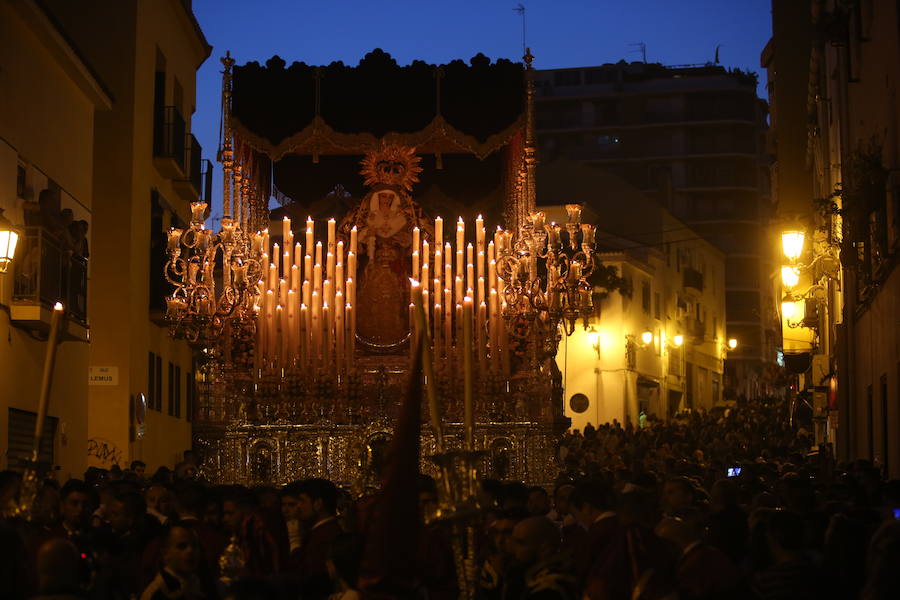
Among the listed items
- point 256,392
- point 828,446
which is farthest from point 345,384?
point 828,446

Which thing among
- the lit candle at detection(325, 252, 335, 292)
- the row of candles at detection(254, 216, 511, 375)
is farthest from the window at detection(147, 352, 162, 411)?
the lit candle at detection(325, 252, 335, 292)

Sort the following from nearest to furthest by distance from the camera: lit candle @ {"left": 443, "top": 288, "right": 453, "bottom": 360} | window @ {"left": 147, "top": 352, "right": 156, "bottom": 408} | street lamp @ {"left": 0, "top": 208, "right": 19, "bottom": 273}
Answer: street lamp @ {"left": 0, "top": 208, "right": 19, "bottom": 273}
lit candle @ {"left": 443, "top": 288, "right": 453, "bottom": 360}
window @ {"left": 147, "top": 352, "right": 156, "bottom": 408}

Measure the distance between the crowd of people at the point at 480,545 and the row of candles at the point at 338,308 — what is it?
559cm

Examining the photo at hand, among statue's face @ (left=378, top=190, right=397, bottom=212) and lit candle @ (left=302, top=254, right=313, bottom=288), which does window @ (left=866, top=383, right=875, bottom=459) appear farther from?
lit candle @ (left=302, top=254, right=313, bottom=288)

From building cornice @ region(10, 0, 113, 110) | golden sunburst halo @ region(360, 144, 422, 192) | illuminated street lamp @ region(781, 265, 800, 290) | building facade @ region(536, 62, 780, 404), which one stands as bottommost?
illuminated street lamp @ region(781, 265, 800, 290)

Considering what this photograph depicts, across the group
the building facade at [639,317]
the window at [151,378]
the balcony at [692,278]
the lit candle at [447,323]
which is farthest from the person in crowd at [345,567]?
the balcony at [692,278]

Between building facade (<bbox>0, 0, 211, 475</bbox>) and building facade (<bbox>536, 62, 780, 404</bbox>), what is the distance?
133 feet

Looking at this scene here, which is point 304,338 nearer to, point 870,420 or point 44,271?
point 44,271

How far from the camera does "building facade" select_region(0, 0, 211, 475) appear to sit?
54.6ft

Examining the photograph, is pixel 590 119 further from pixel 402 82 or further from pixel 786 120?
pixel 402 82

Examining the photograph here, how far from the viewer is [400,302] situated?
18.5m

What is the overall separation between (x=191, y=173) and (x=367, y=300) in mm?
10429

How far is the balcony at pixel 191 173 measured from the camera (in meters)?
27.4

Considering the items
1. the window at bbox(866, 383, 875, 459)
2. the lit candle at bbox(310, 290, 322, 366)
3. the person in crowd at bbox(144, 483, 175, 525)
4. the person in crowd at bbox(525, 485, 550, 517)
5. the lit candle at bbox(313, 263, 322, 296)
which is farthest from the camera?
the window at bbox(866, 383, 875, 459)
